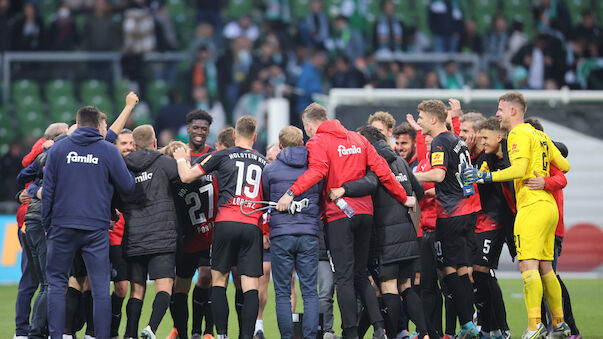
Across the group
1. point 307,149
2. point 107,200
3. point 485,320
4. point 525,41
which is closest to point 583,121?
point 525,41

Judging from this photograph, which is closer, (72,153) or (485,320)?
(72,153)

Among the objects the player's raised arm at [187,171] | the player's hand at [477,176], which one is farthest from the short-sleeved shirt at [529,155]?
the player's raised arm at [187,171]

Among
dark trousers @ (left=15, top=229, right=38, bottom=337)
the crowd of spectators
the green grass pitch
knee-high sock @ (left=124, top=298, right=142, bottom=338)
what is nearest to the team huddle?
knee-high sock @ (left=124, top=298, right=142, bottom=338)

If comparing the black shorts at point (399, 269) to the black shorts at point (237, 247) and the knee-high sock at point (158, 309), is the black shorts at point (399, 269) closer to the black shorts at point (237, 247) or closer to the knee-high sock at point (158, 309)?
the black shorts at point (237, 247)

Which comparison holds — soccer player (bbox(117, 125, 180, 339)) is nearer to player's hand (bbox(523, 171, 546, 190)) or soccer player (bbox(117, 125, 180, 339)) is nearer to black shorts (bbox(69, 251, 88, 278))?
black shorts (bbox(69, 251, 88, 278))

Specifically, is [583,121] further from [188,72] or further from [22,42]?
[22,42]

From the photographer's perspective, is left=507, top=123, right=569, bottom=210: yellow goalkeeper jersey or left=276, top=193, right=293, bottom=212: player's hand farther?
left=507, top=123, right=569, bottom=210: yellow goalkeeper jersey

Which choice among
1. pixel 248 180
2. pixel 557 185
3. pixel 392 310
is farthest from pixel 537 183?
pixel 248 180

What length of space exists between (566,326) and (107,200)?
4.60 meters

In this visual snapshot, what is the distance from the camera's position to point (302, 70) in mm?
19359

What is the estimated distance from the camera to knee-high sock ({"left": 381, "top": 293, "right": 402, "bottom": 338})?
810cm

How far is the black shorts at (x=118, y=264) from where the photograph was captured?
27.4 feet

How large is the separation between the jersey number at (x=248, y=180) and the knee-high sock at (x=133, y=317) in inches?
56.5

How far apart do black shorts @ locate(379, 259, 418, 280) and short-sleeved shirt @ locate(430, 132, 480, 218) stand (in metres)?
0.68
